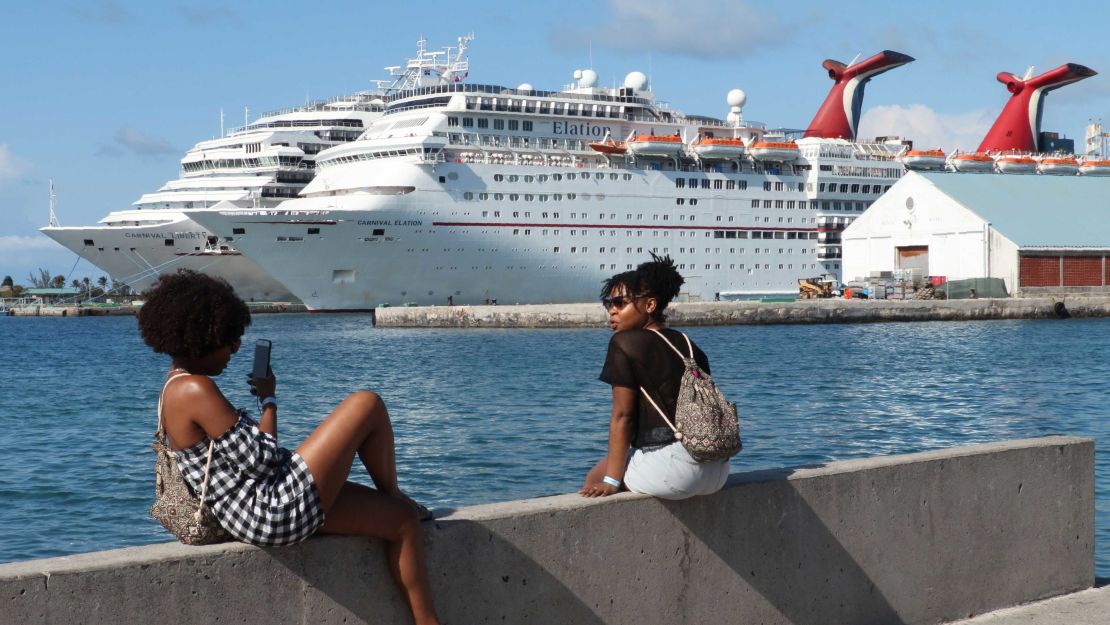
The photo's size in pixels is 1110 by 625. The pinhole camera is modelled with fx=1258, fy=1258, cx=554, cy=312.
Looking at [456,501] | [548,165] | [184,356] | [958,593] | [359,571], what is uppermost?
[548,165]

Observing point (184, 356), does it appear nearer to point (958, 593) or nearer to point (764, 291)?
point (958, 593)

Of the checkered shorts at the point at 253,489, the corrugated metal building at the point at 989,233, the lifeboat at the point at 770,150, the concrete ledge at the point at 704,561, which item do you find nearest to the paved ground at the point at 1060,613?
the concrete ledge at the point at 704,561

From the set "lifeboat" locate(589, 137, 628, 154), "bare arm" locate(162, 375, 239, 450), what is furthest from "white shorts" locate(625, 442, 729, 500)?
"lifeboat" locate(589, 137, 628, 154)

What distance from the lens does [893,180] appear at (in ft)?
211

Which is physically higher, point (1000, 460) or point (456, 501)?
point (1000, 460)

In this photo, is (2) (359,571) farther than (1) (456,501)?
No

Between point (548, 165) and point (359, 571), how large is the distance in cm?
5010

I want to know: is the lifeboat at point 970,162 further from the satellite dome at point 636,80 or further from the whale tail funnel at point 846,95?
the satellite dome at point 636,80

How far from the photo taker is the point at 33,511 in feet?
34.1

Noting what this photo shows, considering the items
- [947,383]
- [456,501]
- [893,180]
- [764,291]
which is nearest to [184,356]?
[456,501]

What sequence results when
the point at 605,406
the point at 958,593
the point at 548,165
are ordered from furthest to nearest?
Result: 1. the point at 548,165
2. the point at 605,406
3. the point at 958,593

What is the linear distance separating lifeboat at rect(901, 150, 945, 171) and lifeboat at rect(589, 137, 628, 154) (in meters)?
15.9

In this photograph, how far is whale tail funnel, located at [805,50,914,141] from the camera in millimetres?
63875

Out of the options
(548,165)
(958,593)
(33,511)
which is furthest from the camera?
(548,165)
